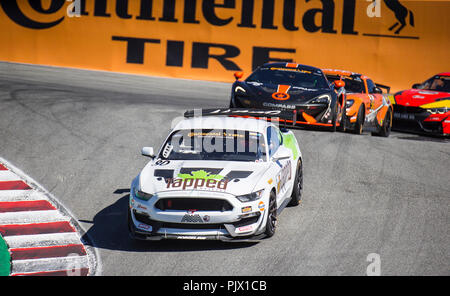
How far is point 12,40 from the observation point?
21.3 metres

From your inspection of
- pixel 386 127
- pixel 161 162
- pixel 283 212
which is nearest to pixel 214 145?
pixel 161 162

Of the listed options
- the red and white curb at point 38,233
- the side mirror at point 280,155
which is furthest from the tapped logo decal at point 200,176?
the red and white curb at point 38,233

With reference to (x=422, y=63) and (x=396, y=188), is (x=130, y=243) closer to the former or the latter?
(x=396, y=188)

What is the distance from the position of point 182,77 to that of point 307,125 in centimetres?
882

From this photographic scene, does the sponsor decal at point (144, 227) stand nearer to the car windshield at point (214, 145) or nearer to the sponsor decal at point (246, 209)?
the sponsor decal at point (246, 209)

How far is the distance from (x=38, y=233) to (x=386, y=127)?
9.45 metres

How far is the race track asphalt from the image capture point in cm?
700

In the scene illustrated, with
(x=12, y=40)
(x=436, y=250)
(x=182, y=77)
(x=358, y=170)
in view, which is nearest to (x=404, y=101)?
(x=358, y=170)

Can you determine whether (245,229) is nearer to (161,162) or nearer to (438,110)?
(161,162)

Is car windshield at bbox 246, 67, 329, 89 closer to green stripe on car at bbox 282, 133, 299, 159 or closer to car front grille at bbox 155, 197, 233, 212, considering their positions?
green stripe on car at bbox 282, 133, 299, 159

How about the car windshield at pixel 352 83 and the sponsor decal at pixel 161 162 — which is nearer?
the sponsor decal at pixel 161 162

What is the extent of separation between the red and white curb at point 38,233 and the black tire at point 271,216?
193 centimetres

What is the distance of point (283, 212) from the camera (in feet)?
29.5

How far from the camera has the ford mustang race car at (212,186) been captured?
7.32m
